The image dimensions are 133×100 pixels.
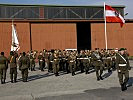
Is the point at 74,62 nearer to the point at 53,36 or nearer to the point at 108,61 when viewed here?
the point at 108,61

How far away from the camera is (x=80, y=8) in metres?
35.8

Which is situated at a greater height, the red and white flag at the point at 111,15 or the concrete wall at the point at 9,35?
the red and white flag at the point at 111,15

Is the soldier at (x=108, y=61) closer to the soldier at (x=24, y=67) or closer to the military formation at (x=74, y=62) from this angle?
the military formation at (x=74, y=62)

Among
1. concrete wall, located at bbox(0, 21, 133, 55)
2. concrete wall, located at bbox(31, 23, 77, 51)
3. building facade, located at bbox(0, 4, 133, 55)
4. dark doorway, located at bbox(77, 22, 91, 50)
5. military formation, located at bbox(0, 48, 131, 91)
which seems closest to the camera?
military formation, located at bbox(0, 48, 131, 91)

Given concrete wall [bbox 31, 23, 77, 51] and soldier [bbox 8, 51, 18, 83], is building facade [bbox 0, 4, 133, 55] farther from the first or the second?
soldier [bbox 8, 51, 18, 83]

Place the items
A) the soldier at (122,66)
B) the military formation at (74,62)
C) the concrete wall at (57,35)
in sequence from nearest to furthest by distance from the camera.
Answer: the soldier at (122,66)
the military formation at (74,62)
the concrete wall at (57,35)

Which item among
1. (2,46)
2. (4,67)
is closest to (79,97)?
(4,67)

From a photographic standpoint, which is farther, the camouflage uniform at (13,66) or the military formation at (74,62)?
the camouflage uniform at (13,66)

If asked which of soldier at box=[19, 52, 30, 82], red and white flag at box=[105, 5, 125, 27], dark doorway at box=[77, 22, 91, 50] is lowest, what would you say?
soldier at box=[19, 52, 30, 82]

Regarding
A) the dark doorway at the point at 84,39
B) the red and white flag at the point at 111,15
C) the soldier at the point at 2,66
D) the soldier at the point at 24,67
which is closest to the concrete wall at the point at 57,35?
the dark doorway at the point at 84,39

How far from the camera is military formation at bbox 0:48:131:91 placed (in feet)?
37.2

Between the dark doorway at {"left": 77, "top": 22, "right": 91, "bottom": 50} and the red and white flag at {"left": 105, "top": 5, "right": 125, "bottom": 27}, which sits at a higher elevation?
the red and white flag at {"left": 105, "top": 5, "right": 125, "bottom": 27}

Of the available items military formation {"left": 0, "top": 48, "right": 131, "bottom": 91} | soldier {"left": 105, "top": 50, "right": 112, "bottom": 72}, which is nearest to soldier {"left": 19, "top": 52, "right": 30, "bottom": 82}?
military formation {"left": 0, "top": 48, "right": 131, "bottom": 91}

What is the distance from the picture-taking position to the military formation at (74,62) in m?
11.3
